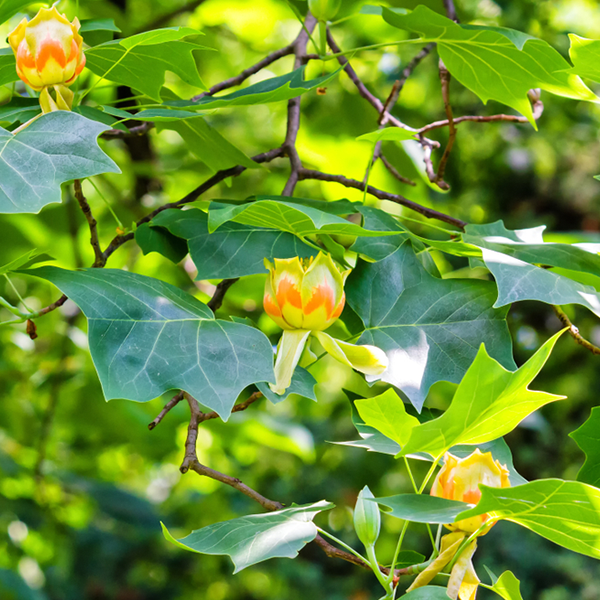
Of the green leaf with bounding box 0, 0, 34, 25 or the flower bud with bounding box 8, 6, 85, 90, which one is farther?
the green leaf with bounding box 0, 0, 34, 25

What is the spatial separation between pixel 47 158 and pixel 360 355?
0.29 meters

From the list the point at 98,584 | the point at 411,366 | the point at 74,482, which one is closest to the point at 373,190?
the point at 411,366

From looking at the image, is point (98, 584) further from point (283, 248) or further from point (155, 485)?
point (283, 248)

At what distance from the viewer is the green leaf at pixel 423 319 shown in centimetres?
53

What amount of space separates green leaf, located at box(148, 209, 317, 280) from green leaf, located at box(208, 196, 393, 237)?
5 cm

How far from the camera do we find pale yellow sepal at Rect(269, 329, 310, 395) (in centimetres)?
48

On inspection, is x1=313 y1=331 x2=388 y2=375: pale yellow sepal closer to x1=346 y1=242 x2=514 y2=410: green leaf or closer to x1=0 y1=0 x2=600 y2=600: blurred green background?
x1=346 y1=242 x2=514 y2=410: green leaf

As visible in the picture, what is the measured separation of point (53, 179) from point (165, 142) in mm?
2057

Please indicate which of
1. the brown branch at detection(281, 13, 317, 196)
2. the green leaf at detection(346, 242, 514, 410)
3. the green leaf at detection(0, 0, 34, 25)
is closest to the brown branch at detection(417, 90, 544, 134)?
the brown branch at detection(281, 13, 317, 196)

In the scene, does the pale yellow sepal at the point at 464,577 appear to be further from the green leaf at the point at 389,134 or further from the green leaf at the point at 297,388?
the green leaf at the point at 389,134

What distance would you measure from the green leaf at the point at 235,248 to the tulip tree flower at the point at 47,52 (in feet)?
0.55

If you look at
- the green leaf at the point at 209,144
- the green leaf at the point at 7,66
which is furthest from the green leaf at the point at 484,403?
the green leaf at the point at 7,66

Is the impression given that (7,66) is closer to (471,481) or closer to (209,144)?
(209,144)

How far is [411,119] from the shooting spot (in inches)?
58.0
